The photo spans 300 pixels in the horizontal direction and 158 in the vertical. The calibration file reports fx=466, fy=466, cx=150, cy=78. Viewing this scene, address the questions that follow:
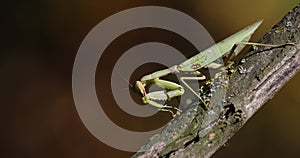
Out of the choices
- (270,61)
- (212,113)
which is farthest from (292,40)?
(212,113)

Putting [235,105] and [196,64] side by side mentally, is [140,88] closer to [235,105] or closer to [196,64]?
[196,64]

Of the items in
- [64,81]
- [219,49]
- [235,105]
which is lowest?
[235,105]

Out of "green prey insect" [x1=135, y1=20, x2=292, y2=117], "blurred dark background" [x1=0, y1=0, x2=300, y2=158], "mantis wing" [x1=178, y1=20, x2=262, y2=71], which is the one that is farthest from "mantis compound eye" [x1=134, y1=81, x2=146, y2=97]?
"blurred dark background" [x1=0, y1=0, x2=300, y2=158]

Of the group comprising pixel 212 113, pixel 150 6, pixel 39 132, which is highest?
pixel 150 6

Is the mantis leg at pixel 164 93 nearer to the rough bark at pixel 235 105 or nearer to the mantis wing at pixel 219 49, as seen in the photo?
the mantis wing at pixel 219 49

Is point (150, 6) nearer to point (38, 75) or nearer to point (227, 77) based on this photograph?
point (38, 75)

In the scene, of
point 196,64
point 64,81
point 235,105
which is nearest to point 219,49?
point 196,64
